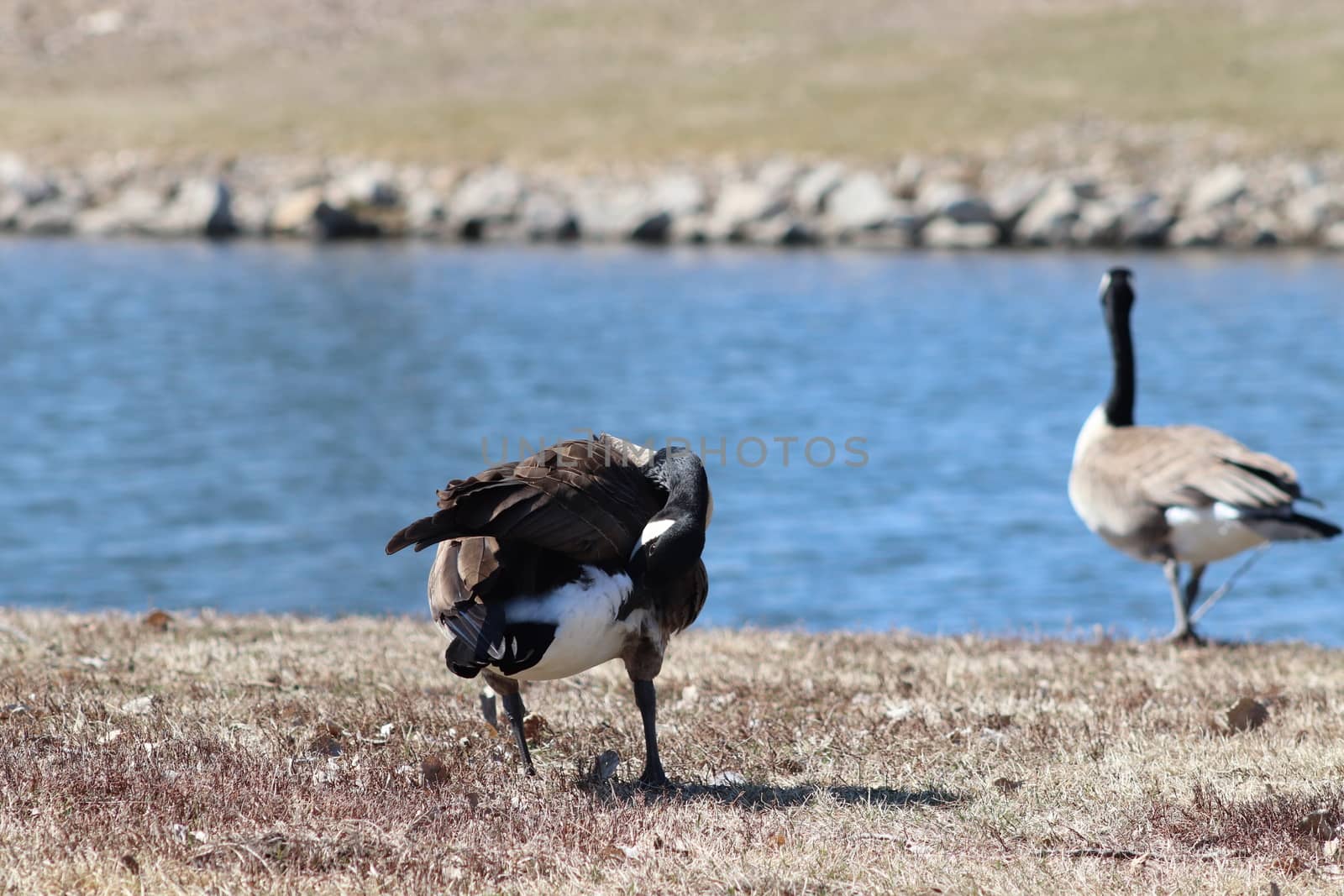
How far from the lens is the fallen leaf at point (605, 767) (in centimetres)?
662

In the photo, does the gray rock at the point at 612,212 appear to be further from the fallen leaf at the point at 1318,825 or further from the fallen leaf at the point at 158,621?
the fallen leaf at the point at 1318,825

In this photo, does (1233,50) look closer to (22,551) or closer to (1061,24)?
(1061,24)

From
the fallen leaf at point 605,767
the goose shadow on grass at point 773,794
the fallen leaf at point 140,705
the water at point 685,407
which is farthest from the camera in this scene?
the water at point 685,407

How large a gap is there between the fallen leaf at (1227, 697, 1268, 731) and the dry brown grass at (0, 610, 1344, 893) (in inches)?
4.0

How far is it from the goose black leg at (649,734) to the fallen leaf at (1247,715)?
3234 millimetres

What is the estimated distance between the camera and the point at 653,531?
606 cm

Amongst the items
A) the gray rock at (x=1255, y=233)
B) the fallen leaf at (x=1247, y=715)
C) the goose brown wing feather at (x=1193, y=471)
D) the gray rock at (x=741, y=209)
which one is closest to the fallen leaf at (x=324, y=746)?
the fallen leaf at (x=1247, y=715)

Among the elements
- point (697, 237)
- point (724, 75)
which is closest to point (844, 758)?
point (697, 237)

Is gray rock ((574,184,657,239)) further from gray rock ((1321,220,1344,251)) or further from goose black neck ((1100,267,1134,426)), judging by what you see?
goose black neck ((1100,267,1134,426))

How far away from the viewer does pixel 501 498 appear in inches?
232

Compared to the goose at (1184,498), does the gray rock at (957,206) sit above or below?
below

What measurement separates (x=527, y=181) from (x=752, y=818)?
56.6 meters

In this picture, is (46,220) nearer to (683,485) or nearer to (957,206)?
(957,206)

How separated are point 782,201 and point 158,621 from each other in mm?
45526
